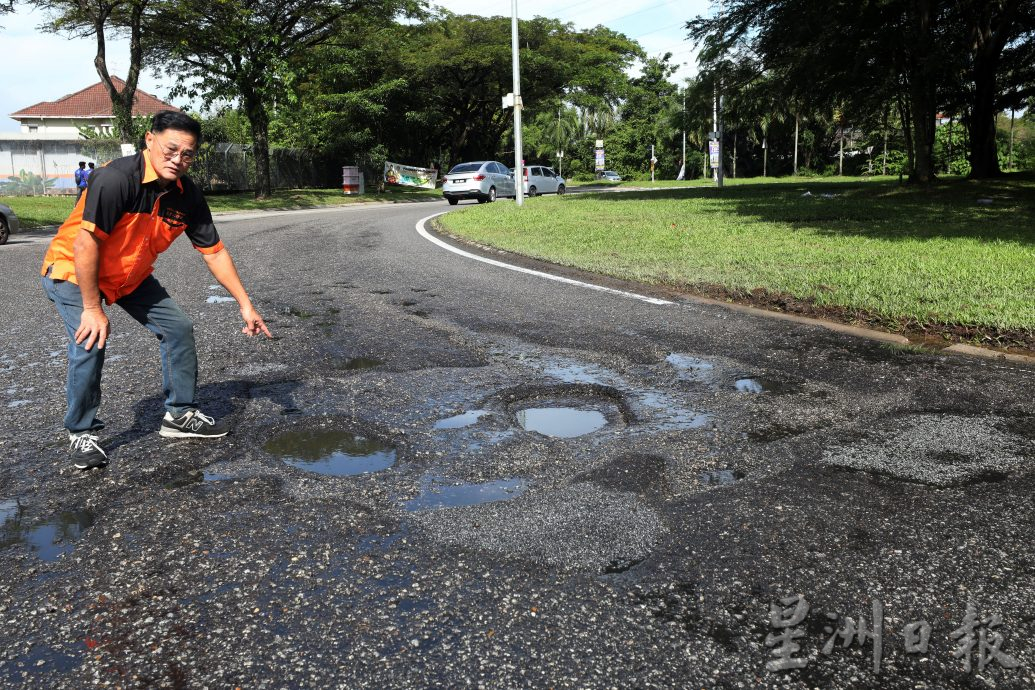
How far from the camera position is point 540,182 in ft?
119

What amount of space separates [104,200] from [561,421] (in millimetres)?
2392

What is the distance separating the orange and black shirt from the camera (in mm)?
3709

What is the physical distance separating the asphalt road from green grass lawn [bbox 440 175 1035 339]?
184cm

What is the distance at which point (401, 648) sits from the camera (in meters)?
2.41

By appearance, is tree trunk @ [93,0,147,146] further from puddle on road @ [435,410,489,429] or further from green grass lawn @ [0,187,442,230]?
puddle on road @ [435,410,489,429]

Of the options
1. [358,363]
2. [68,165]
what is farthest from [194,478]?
[68,165]

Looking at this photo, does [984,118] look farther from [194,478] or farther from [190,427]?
[194,478]

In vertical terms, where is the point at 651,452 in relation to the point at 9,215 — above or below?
below

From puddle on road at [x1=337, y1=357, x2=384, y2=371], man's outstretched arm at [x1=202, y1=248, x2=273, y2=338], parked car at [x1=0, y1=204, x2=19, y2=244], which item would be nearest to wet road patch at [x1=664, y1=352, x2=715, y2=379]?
puddle on road at [x1=337, y1=357, x2=384, y2=371]

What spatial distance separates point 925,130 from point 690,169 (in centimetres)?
5356

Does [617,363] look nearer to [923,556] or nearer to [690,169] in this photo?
[923,556]

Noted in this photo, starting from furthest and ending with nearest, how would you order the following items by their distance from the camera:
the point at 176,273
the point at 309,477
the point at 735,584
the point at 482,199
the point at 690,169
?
the point at 690,169, the point at 482,199, the point at 176,273, the point at 309,477, the point at 735,584

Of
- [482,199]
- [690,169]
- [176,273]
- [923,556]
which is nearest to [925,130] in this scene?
[482,199]

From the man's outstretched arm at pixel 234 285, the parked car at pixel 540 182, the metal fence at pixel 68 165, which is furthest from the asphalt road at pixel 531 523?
the metal fence at pixel 68 165
